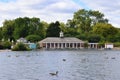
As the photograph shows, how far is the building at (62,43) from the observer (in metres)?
171

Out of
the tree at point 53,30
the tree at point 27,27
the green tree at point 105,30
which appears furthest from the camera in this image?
the green tree at point 105,30

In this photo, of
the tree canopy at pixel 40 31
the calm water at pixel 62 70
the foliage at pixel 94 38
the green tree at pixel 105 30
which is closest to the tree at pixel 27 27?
the tree canopy at pixel 40 31

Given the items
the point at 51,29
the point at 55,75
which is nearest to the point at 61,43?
the point at 51,29

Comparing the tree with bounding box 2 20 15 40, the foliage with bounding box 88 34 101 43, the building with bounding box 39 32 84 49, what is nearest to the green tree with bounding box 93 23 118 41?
the foliage with bounding box 88 34 101 43

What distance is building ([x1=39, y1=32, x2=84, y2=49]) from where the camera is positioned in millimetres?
170875

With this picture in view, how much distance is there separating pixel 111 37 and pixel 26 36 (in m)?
38.4

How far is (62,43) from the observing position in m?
173

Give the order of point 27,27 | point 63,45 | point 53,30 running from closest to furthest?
point 63,45, point 27,27, point 53,30

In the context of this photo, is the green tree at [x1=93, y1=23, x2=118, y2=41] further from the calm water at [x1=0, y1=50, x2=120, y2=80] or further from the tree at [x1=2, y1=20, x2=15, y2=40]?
the calm water at [x1=0, y1=50, x2=120, y2=80]

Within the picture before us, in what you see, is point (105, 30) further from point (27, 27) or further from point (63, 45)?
point (27, 27)

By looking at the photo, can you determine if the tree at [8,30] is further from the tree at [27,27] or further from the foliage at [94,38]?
the foliage at [94,38]

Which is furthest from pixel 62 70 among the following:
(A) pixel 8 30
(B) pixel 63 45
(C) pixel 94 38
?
(A) pixel 8 30

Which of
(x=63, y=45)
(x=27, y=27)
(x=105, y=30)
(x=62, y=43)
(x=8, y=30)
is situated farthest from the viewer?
(x=105, y=30)

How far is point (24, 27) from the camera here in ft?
589
